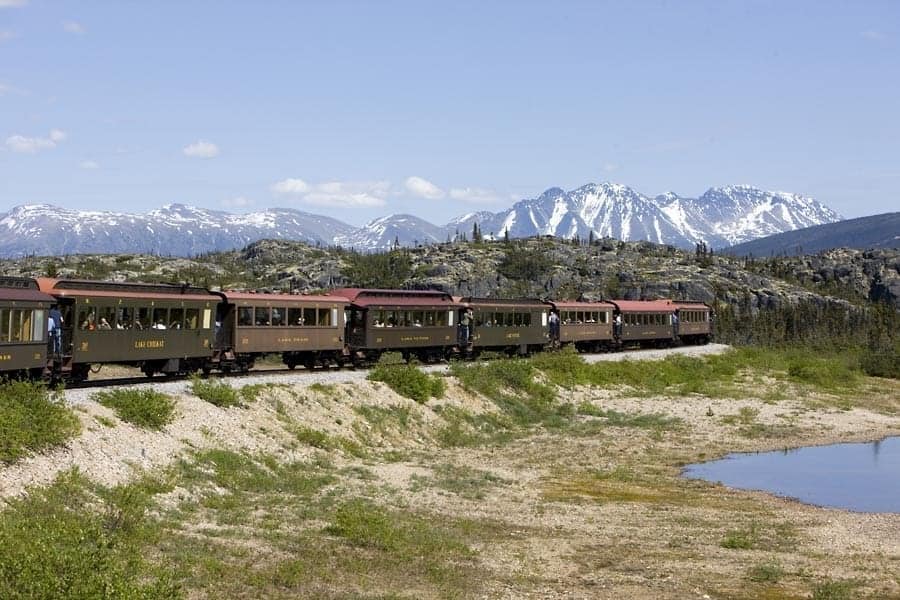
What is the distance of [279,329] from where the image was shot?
41.1m

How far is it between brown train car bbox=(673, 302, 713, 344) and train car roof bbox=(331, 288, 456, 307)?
35923 millimetres

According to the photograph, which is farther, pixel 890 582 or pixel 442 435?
pixel 442 435

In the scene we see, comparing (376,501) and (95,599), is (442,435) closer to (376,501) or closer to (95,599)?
(376,501)

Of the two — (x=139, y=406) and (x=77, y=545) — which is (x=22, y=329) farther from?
(x=77, y=545)

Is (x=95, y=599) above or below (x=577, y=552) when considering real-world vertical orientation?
above

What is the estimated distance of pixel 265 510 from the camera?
23.1 metres

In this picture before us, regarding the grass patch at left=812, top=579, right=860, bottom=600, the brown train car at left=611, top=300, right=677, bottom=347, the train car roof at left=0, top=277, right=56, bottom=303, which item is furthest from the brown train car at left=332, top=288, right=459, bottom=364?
the grass patch at left=812, top=579, right=860, bottom=600

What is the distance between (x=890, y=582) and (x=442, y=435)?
20.4m

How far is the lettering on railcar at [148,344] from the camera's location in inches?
1321

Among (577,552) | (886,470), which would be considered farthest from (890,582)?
(886,470)

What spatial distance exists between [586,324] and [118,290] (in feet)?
131

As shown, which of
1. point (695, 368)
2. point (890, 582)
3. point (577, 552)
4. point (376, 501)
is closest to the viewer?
point (890, 582)

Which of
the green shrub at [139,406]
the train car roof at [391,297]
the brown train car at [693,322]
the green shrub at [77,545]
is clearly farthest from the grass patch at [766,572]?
the brown train car at [693,322]

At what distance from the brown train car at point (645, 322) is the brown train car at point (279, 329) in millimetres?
32009
